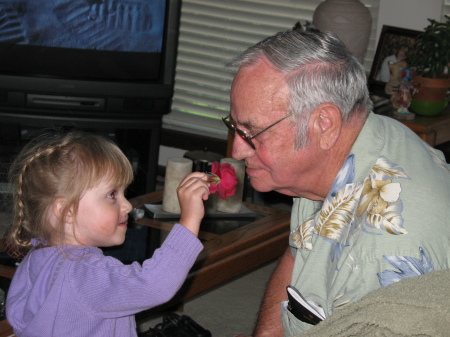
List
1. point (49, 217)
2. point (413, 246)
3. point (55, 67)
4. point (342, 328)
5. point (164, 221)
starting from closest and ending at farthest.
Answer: point (342, 328) < point (413, 246) < point (49, 217) < point (164, 221) < point (55, 67)

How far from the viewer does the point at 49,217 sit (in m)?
1.58

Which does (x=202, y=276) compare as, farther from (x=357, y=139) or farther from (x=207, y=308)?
(x=207, y=308)

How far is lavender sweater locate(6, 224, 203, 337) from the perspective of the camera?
1473mm

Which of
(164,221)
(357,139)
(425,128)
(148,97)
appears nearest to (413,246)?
Result: (357,139)

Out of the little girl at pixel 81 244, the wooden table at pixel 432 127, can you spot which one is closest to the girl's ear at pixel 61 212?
the little girl at pixel 81 244

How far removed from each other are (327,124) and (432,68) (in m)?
1.77

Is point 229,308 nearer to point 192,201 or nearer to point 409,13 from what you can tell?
point 192,201

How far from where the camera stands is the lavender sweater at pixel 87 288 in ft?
4.83

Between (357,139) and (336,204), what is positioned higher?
Result: (357,139)

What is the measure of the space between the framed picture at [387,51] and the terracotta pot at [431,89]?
39 cm

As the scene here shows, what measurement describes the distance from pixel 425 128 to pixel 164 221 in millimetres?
1153

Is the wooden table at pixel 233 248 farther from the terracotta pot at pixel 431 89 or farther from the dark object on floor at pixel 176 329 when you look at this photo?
the terracotta pot at pixel 431 89

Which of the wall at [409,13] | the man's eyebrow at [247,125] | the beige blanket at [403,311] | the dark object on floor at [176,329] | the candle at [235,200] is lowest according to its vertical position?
the dark object on floor at [176,329]

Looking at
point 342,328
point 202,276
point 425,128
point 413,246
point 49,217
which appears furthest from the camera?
point 425,128
